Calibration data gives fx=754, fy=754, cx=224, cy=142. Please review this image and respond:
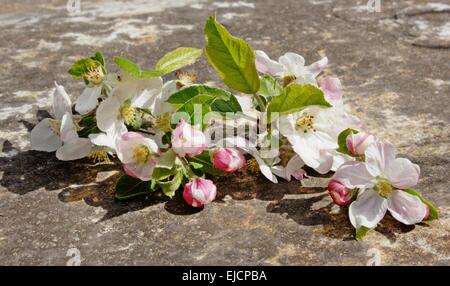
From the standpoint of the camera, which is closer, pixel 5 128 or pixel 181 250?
pixel 181 250

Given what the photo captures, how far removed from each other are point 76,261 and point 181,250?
0.17 metres

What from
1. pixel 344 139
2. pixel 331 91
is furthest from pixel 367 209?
pixel 331 91

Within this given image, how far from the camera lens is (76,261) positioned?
1.19 m

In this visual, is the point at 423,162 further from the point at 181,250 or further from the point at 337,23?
the point at 337,23

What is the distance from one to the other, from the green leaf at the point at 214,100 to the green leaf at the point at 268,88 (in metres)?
0.05

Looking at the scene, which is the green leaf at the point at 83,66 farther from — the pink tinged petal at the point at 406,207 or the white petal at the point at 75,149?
the pink tinged petal at the point at 406,207

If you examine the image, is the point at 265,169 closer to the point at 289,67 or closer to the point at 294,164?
the point at 294,164

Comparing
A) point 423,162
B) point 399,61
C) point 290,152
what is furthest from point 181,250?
point 399,61

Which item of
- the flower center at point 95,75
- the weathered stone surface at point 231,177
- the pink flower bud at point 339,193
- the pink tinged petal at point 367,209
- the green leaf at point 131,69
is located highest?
the green leaf at point 131,69

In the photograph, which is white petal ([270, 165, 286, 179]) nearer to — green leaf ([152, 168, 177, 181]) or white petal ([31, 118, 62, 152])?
green leaf ([152, 168, 177, 181])

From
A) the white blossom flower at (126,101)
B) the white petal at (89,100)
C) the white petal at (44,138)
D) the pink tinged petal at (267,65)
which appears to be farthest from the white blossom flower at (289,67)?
the white petal at (44,138)

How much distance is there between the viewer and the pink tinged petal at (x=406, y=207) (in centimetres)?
121

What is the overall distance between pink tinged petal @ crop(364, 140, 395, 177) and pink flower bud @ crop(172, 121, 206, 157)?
0.28 metres

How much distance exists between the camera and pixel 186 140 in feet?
4.14
